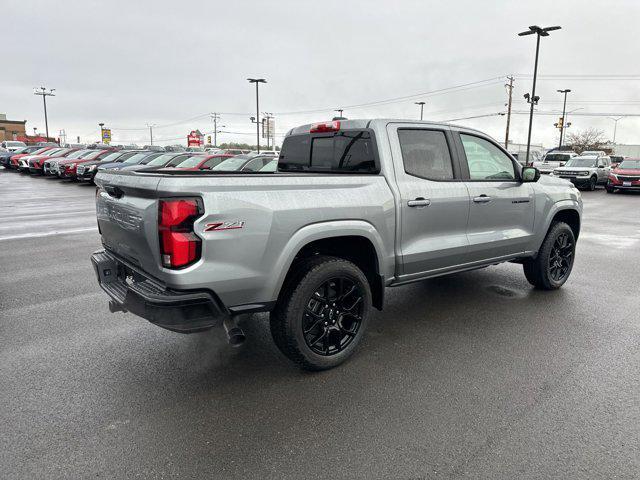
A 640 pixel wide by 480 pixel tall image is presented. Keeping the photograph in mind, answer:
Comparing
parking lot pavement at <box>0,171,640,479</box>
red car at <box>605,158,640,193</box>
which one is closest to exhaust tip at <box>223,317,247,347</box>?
parking lot pavement at <box>0,171,640,479</box>

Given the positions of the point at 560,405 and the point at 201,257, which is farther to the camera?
the point at 560,405

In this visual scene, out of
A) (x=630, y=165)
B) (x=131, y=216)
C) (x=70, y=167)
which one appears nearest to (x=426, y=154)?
(x=131, y=216)

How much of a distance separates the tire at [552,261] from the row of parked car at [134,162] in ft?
26.4

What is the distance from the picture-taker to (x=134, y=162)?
70.9 ft

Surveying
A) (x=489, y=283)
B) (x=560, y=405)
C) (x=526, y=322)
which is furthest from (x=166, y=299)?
(x=489, y=283)

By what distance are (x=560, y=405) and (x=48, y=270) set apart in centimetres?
642

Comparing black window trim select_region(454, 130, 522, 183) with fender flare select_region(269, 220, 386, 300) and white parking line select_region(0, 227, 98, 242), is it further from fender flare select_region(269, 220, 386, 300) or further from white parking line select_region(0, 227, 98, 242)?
white parking line select_region(0, 227, 98, 242)

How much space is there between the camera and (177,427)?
2.80m

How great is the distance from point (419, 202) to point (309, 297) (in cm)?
133

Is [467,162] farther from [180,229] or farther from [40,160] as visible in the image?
[40,160]

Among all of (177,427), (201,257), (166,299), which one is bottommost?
(177,427)

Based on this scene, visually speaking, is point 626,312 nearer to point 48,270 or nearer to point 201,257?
point 201,257

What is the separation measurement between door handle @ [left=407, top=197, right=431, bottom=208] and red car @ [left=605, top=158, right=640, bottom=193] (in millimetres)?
21471

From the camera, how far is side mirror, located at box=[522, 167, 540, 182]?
190 inches
